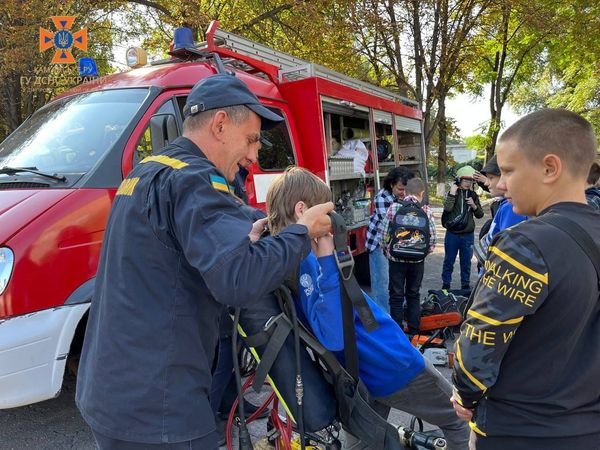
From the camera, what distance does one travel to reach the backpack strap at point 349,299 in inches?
69.8

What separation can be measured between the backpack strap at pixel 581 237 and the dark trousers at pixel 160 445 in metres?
1.17

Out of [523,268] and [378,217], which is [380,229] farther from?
[523,268]

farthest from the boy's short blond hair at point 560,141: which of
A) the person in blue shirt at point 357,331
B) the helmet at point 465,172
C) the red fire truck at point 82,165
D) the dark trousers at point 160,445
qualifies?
the helmet at point 465,172

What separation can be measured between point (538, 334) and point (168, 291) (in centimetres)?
105

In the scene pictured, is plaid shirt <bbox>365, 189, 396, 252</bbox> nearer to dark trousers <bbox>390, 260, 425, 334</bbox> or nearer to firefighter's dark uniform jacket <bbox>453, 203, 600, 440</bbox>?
dark trousers <bbox>390, 260, 425, 334</bbox>

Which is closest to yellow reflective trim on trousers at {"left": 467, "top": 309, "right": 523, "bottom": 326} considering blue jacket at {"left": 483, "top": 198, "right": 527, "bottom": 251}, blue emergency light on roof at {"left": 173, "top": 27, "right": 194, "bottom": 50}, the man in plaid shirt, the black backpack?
blue jacket at {"left": 483, "top": 198, "right": 527, "bottom": 251}

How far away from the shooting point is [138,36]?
14.7 m

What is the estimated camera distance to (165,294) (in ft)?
4.50

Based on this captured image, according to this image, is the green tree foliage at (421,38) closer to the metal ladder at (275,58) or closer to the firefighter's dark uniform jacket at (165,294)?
the metal ladder at (275,58)

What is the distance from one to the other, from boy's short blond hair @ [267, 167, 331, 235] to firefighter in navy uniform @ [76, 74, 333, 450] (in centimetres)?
54

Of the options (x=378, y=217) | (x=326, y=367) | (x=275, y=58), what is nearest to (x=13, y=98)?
(x=275, y=58)

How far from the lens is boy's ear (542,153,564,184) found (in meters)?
1.39

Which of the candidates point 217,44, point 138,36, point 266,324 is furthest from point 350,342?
point 138,36

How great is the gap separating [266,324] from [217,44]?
12.3 ft
